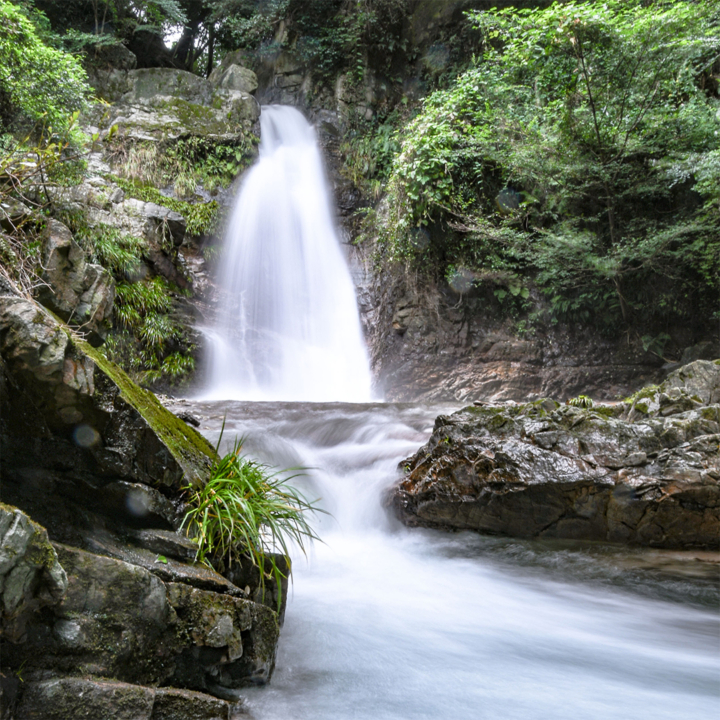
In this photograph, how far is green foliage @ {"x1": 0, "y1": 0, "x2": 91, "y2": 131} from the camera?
25.0 ft

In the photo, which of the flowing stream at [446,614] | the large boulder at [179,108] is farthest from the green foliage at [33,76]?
the flowing stream at [446,614]

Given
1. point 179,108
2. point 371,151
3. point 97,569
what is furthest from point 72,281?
point 371,151

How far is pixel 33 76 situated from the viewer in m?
7.99

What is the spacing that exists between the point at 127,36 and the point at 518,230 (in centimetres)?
1470

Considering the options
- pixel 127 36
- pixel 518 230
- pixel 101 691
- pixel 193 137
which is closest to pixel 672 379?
pixel 518 230

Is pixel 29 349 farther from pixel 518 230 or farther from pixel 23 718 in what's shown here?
pixel 518 230

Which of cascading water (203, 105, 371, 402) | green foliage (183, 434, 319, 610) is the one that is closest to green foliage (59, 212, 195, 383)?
cascading water (203, 105, 371, 402)

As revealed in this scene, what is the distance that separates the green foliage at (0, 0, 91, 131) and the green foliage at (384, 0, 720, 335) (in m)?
6.14

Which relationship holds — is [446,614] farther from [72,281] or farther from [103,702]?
[72,281]

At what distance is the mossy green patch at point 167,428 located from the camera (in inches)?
108

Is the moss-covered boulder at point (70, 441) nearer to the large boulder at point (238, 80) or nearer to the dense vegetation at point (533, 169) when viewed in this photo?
the dense vegetation at point (533, 169)

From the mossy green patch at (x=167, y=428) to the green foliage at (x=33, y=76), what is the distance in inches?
252

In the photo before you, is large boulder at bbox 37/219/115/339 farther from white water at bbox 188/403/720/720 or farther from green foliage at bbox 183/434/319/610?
green foliage at bbox 183/434/319/610

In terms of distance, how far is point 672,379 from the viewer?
19.5 ft
